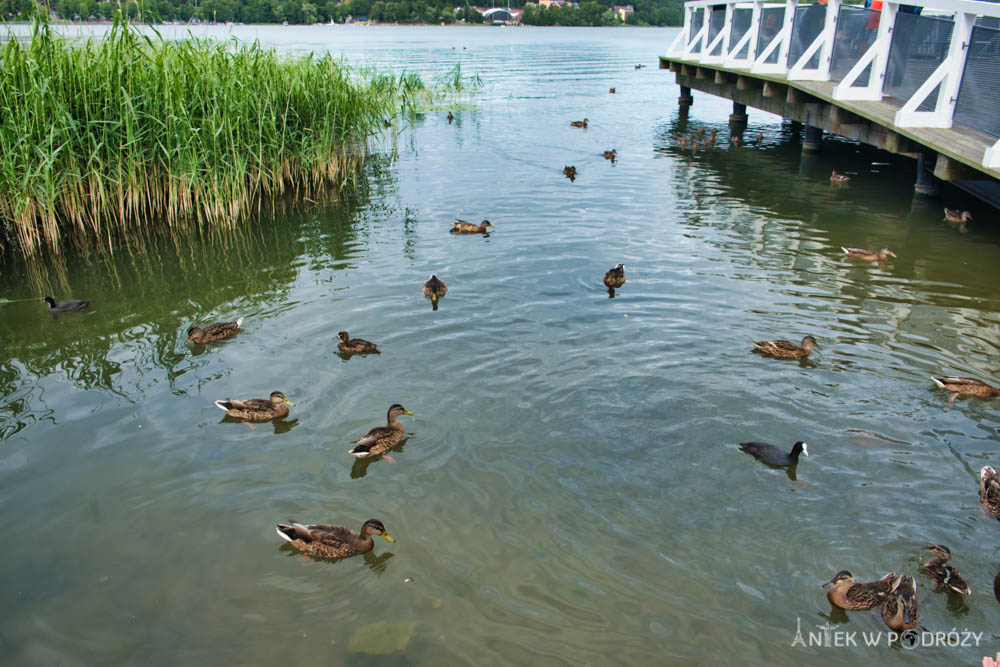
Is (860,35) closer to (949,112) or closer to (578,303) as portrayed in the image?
(949,112)

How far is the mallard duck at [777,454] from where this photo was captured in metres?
6.32

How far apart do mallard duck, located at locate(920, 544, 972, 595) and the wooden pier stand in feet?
25.1

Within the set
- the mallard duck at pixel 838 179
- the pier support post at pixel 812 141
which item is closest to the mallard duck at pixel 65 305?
the mallard duck at pixel 838 179

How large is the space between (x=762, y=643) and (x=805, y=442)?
106 inches

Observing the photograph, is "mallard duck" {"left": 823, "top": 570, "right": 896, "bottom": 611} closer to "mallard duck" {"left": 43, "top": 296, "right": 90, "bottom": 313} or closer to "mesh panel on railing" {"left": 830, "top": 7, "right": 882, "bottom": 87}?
"mallard duck" {"left": 43, "top": 296, "right": 90, "bottom": 313}

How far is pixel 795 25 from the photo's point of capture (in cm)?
1941

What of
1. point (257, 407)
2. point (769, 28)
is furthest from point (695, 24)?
point (257, 407)

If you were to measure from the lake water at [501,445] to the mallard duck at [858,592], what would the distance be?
0.10 metres

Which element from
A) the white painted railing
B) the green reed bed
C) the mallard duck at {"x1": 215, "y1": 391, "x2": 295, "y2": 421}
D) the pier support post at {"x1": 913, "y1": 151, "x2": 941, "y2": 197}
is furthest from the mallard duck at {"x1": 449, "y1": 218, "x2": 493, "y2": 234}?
the pier support post at {"x1": 913, "y1": 151, "x2": 941, "y2": 197}

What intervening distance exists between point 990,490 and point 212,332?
8.61 m

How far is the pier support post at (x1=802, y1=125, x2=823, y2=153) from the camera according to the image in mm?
20156

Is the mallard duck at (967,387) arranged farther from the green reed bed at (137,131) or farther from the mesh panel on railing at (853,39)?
the green reed bed at (137,131)

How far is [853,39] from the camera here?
16.9 m

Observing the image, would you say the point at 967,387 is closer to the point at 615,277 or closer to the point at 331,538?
the point at 615,277
